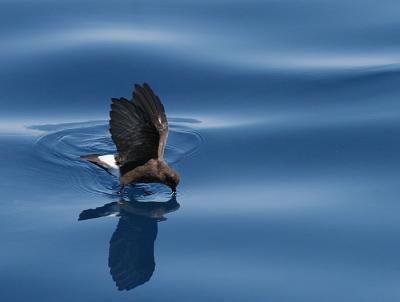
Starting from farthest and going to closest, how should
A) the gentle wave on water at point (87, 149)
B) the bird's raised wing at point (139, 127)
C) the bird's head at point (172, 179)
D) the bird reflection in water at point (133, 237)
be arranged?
the gentle wave on water at point (87, 149) < the bird's head at point (172, 179) < the bird's raised wing at point (139, 127) < the bird reflection in water at point (133, 237)

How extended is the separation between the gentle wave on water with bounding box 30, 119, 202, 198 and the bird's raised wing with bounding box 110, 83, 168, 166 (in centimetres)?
27

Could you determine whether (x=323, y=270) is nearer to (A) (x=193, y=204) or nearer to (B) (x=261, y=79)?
(A) (x=193, y=204)

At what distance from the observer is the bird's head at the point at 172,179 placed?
7465 mm

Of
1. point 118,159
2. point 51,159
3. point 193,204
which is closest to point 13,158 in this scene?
point 51,159

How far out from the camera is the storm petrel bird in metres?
7.30

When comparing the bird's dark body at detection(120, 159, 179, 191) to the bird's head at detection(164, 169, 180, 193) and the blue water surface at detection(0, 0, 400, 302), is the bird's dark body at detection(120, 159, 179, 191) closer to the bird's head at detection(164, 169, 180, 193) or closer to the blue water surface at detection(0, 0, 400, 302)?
the bird's head at detection(164, 169, 180, 193)

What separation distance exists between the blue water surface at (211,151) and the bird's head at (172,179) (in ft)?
0.42

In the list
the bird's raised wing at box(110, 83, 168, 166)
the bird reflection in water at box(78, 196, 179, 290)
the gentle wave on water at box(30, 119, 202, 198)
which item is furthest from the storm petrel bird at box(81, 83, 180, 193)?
the bird reflection in water at box(78, 196, 179, 290)

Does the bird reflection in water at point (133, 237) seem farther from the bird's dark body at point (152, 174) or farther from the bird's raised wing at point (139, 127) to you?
the bird's raised wing at point (139, 127)

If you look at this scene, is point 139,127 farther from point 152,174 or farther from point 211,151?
point 211,151

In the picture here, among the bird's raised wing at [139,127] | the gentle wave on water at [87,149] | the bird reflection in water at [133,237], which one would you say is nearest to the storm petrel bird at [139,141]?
the bird's raised wing at [139,127]

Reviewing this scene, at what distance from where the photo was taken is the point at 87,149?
8.27 meters

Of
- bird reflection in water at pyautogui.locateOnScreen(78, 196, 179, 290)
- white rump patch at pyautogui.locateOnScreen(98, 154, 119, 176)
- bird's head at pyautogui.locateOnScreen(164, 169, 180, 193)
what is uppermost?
white rump patch at pyautogui.locateOnScreen(98, 154, 119, 176)

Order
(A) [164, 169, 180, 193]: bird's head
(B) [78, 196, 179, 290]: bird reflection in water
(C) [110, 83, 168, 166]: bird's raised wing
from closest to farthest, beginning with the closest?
(B) [78, 196, 179, 290]: bird reflection in water → (C) [110, 83, 168, 166]: bird's raised wing → (A) [164, 169, 180, 193]: bird's head
